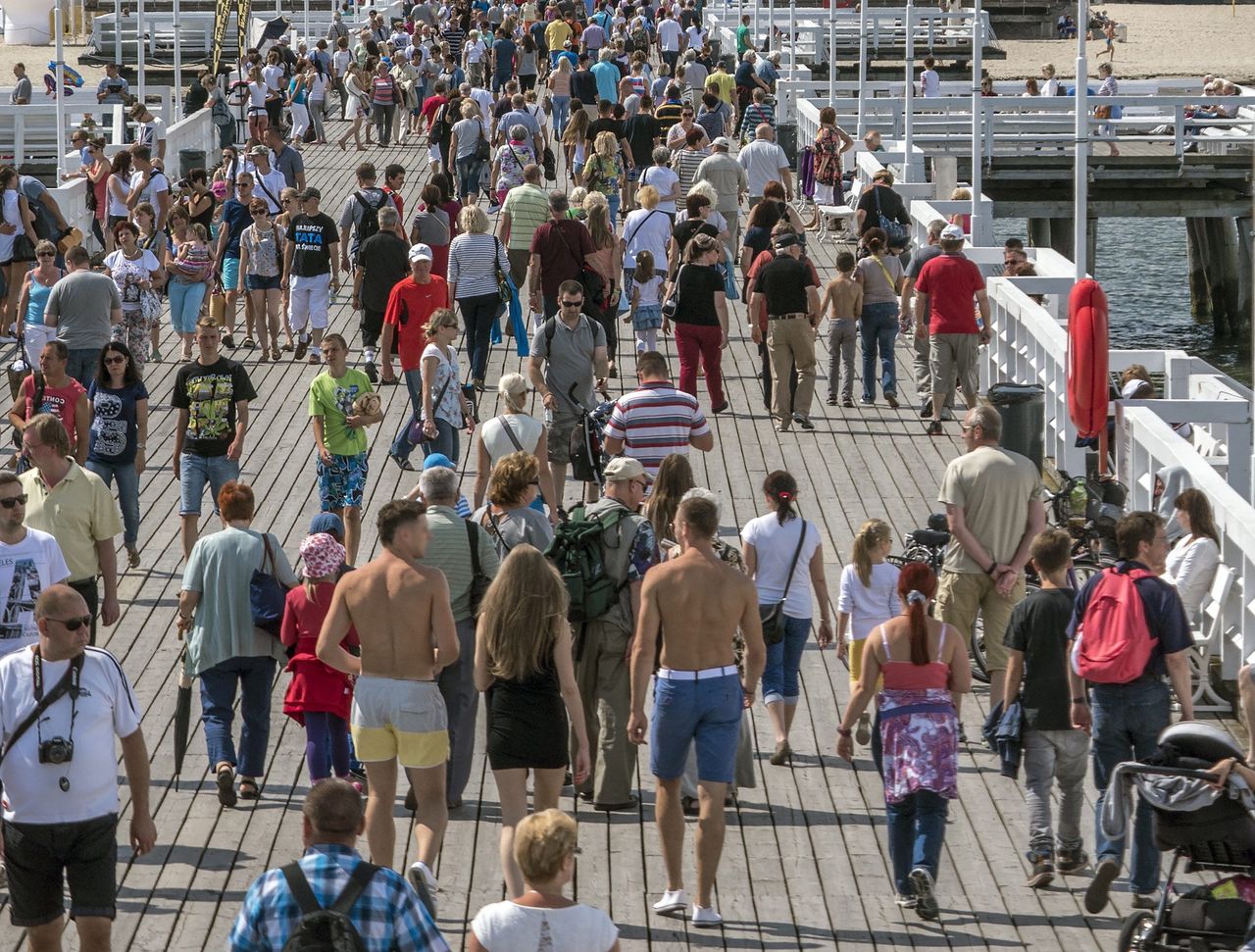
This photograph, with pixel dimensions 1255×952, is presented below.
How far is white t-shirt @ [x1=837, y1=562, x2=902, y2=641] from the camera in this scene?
31.9 ft

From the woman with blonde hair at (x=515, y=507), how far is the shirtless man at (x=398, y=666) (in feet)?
3.27

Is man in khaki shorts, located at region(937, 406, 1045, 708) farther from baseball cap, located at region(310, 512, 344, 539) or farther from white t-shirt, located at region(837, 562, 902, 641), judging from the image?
baseball cap, located at region(310, 512, 344, 539)

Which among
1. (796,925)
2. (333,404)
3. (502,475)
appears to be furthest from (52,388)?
(796,925)

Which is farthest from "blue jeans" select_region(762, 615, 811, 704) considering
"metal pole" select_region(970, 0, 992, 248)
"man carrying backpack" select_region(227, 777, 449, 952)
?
"metal pole" select_region(970, 0, 992, 248)

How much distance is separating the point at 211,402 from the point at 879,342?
6.61 m

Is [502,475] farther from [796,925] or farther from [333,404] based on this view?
[333,404]

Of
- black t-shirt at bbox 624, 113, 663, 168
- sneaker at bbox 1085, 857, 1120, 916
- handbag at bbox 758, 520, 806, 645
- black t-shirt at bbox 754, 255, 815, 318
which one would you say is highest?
black t-shirt at bbox 624, 113, 663, 168

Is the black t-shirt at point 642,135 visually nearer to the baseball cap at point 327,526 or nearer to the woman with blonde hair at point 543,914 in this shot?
the baseball cap at point 327,526

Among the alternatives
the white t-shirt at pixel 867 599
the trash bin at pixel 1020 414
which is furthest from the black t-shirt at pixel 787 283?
the white t-shirt at pixel 867 599

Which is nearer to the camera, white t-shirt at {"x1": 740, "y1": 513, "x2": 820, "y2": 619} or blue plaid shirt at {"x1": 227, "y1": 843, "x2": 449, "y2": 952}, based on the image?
blue plaid shirt at {"x1": 227, "y1": 843, "x2": 449, "y2": 952}

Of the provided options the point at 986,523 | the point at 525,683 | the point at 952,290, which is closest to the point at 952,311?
the point at 952,290

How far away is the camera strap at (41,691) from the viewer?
6.91 metres

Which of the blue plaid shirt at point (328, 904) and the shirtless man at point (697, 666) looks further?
the shirtless man at point (697, 666)

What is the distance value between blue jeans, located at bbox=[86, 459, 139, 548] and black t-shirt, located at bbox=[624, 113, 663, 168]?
41.3 ft
